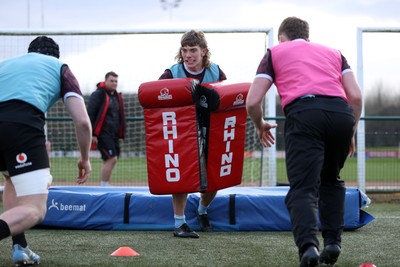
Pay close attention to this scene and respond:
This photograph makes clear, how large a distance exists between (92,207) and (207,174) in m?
1.30

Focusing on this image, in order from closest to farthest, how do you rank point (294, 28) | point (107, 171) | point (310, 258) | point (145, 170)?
point (310, 258), point (294, 28), point (107, 171), point (145, 170)

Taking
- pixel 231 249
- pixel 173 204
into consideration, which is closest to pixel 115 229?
pixel 173 204

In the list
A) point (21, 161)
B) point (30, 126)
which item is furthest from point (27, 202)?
point (30, 126)

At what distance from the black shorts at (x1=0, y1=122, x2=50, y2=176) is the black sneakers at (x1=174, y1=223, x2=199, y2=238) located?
2.29 meters

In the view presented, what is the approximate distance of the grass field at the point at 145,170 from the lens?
12359 mm

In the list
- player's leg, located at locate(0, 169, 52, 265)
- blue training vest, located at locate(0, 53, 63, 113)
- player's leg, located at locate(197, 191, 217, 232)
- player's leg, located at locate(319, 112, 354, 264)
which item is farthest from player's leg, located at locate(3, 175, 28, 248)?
player's leg, located at locate(197, 191, 217, 232)

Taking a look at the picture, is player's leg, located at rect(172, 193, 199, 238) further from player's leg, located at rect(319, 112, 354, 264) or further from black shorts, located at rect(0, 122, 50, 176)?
black shorts, located at rect(0, 122, 50, 176)

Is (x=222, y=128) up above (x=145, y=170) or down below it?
above

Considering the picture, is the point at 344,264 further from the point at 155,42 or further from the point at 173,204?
the point at 155,42

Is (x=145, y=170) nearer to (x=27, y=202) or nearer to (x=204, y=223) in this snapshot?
(x=204, y=223)

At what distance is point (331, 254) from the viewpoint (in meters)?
4.69

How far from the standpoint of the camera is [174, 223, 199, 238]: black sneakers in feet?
20.7

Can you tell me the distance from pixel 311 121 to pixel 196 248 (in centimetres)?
168

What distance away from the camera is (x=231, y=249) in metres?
5.55
